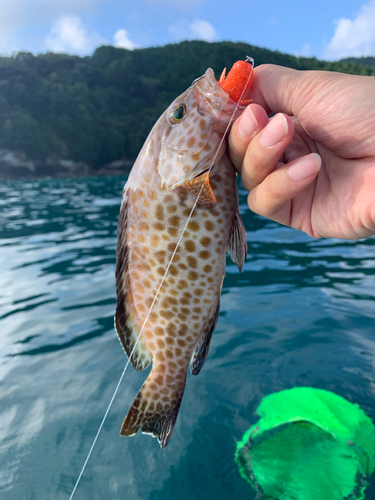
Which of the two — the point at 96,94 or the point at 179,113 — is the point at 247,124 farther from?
the point at 96,94

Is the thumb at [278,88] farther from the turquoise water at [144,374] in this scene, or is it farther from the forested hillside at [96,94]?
the forested hillside at [96,94]

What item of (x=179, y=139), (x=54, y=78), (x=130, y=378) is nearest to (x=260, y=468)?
(x=130, y=378)

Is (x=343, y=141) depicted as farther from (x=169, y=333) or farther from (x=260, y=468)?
(x=260, y=468)

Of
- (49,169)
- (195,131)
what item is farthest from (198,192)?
(49,169)

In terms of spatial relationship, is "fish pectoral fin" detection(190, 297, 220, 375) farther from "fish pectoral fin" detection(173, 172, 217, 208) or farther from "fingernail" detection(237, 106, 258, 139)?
"fingernail" detection(237, 106, 258, 139)

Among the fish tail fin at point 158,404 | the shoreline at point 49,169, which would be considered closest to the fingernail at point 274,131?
the fish tail fin at point 158,404
